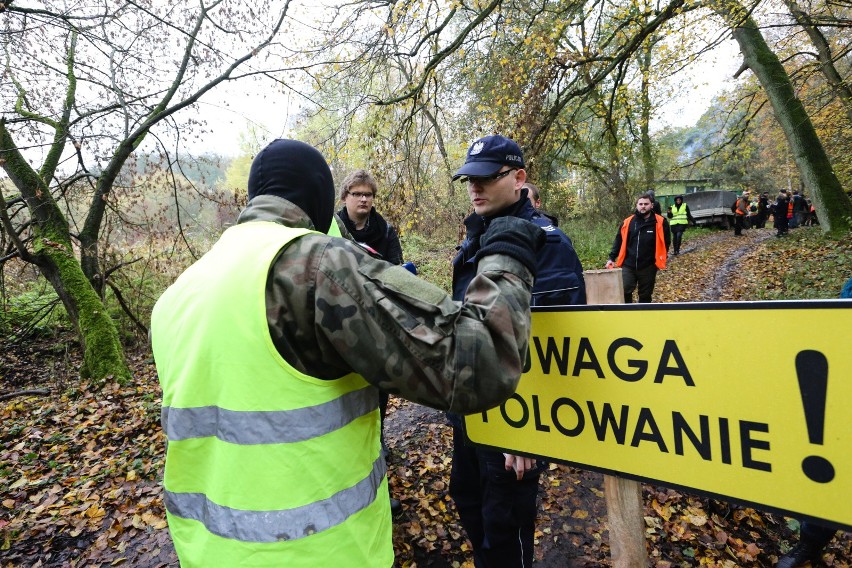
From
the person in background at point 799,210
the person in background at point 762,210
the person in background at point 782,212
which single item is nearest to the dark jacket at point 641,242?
the person in background at point 782,212

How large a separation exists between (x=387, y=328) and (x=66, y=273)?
7.33 m

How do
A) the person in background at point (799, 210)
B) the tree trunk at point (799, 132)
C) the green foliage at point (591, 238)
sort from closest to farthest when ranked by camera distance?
the tree trunk at point (799, 132), the green foliage at point (591, 238), the person in background at point (799, 210)

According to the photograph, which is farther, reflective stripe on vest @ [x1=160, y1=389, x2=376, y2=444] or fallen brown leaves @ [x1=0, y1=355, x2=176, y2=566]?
fallen brown leaves @ [x1=0, y1=355, x2=176, y2=566]

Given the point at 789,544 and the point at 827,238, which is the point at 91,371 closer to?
the point at 789,544

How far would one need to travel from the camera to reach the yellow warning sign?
3.72 feet

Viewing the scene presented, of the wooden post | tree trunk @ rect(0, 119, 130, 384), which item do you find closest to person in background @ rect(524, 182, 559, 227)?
the wooden post

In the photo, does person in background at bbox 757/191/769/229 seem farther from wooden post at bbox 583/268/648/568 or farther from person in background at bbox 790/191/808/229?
wooden post at bbox 583/268/648/568

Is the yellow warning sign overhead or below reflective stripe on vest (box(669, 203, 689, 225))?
below

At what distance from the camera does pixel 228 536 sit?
105 centimetres

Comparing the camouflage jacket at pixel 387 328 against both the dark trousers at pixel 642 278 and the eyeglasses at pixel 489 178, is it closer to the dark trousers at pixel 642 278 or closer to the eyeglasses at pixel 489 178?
the eyeglasses at pixel 489 178

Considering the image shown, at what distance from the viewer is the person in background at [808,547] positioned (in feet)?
7.74

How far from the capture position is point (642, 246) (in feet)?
21.7

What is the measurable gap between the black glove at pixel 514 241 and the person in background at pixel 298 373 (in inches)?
3.3

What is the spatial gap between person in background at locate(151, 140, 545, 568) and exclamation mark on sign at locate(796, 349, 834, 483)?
77cm
